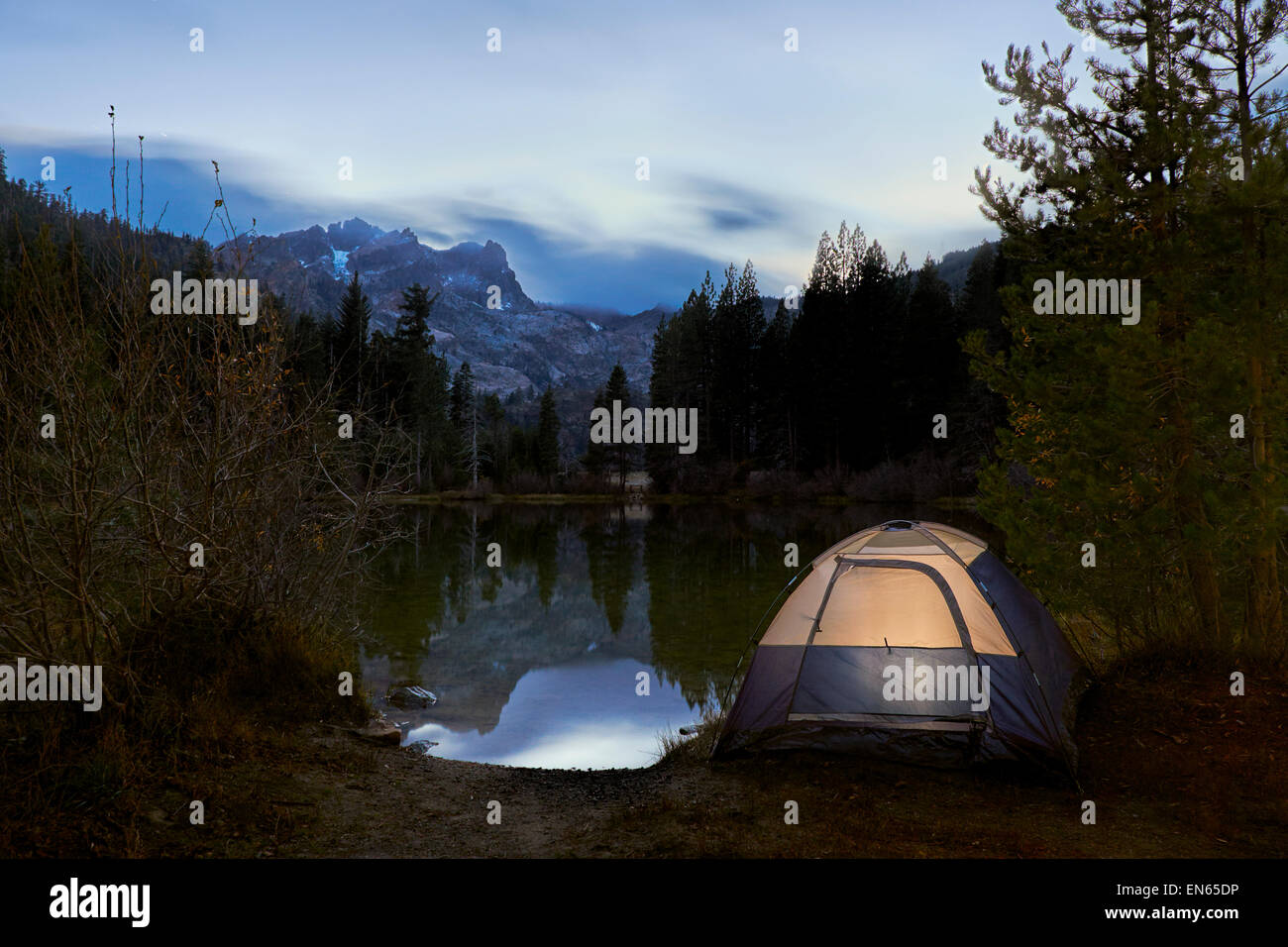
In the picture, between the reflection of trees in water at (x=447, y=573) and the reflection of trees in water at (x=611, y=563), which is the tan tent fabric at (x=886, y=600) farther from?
the reflection of trees in water at (x=611, y=563)

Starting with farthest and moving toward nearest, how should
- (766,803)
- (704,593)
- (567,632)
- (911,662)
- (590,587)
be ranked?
(590,587) < (704,593) < (567,632) < (911,662) < (766,803)

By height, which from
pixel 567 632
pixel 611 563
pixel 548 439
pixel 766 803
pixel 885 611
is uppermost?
pixel 548 439

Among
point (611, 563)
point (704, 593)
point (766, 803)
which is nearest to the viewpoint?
point (766, 803)

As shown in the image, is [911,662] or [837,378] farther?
[837,378]

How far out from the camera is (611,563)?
1054 inches

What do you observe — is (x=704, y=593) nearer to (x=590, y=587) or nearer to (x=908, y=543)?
(x=590, y=587)

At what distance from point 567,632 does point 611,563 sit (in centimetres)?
950

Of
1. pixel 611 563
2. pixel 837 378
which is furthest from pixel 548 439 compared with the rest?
pixel 611 563

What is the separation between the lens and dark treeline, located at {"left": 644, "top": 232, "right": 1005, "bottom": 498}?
157 feet

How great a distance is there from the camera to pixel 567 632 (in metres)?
17.3

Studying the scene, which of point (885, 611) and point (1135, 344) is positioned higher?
point (1135, 344)

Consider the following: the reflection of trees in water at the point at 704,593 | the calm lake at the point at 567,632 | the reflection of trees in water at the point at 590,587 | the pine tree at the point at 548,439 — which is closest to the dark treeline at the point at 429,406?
the pine tree at the point at 548,439
